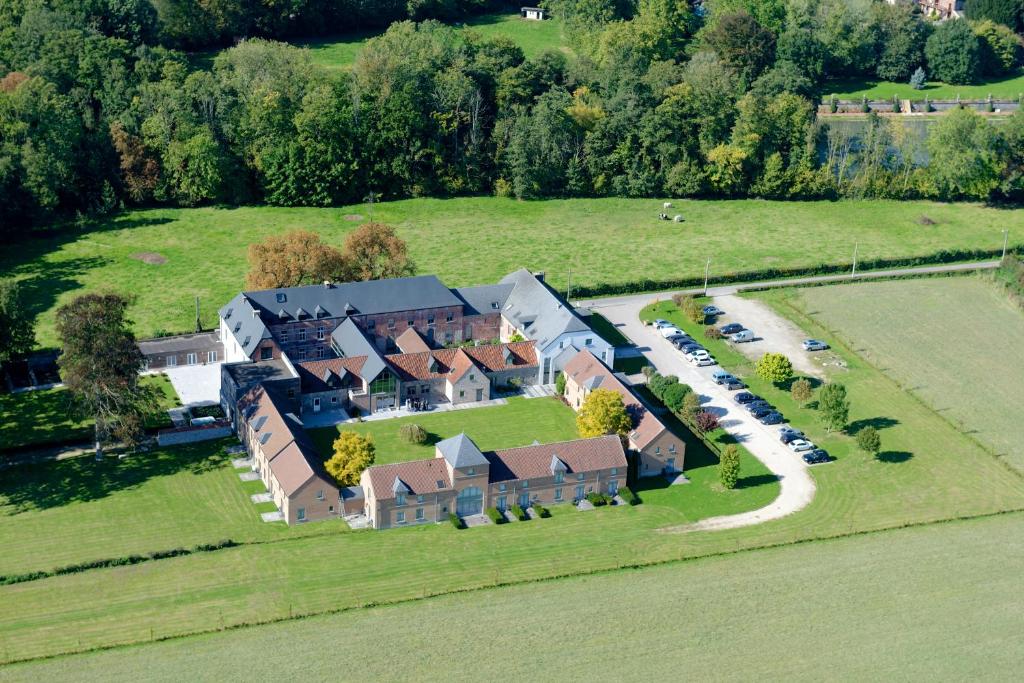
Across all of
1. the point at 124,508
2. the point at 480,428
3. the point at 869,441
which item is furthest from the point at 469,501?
the point at 869,441

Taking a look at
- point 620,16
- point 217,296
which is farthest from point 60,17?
point 620,16

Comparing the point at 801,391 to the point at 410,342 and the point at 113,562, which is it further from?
the point at 113,562

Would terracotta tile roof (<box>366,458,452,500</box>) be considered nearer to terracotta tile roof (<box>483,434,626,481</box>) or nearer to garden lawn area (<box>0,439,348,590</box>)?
terracotta tile roof (<box>483,434,626,481</box>)

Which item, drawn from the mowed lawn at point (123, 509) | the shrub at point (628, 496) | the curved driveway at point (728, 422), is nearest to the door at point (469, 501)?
the mowed lawn at point (123, 509)

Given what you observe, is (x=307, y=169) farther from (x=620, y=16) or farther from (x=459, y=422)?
Result: (x=620, y=16)

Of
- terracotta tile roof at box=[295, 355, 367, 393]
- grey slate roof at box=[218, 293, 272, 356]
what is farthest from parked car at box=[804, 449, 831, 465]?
grey slate roof at box=[218, 293, 272, 356]

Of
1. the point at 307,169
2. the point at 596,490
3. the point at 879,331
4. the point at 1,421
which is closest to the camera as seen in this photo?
the point at 596,490
